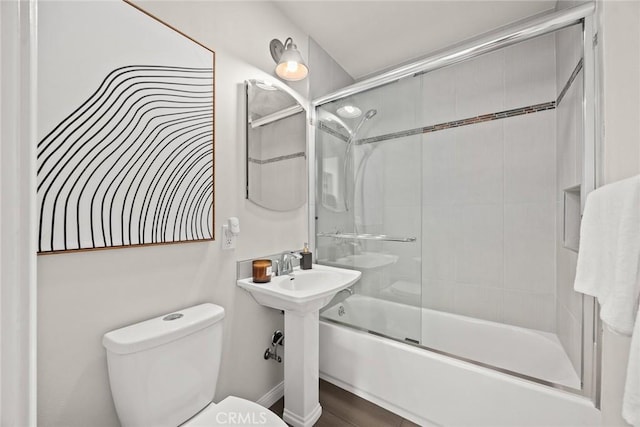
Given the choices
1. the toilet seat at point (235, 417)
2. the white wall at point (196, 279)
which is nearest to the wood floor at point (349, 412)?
the white wall at point (196, 279)

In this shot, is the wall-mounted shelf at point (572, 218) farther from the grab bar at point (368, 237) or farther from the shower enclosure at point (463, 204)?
the grab bar at point (368, 237)

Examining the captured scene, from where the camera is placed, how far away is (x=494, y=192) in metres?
2.02

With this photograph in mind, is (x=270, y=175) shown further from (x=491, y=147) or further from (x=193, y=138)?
(x=491, y=147)

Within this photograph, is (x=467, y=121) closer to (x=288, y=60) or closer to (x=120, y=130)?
(x=288, y=60)

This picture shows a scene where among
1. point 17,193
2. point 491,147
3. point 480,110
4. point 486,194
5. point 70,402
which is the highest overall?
point 480,110

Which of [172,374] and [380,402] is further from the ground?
[172,374]

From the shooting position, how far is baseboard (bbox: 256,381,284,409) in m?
1.60

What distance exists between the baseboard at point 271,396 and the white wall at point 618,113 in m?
1.54

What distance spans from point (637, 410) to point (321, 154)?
1.87 m

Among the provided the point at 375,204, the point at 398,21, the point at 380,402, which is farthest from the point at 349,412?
the point at 398,21

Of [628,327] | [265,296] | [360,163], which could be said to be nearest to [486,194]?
[360,163]

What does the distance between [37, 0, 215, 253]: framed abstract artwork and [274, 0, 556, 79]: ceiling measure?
951 mm

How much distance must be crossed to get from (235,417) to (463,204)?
2.00m

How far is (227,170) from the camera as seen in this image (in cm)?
143
